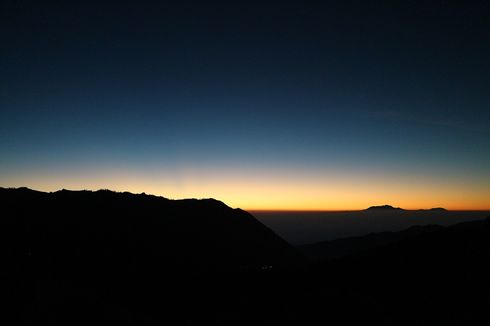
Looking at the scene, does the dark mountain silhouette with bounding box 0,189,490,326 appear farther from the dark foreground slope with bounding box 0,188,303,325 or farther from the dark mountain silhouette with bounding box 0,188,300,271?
the dark mountain silhouette with bounding box 0,188,300,271

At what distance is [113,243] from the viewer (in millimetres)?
79625

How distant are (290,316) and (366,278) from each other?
11220mm

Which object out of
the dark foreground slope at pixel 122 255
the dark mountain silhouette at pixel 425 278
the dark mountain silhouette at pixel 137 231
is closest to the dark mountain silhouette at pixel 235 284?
the dark mountain silhouette at pixel 425 278

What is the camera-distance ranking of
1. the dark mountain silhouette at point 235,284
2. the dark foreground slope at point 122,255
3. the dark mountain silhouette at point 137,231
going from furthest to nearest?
the dark mountain silhouette at point 137,231 → the dark foreground slope at point 122,255 → the dark mountain silhouette at point 235,284

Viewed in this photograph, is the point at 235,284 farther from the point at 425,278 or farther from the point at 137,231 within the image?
the point at 137,231

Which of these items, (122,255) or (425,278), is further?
(122,255)

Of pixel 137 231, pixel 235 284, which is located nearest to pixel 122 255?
pixel 137 231

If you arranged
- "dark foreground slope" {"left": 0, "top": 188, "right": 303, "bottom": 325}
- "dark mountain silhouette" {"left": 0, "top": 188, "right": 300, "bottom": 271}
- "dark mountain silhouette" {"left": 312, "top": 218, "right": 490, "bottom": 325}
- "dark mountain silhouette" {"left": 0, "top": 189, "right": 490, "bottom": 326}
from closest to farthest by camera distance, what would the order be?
"dark mountain silhouette" {"left": 312, "top": 218, "right": 490, "bottom": 325} < "dark mountain silhouette" {"left": 0, "top": 189, "right": 490, "bottom": 326} < "dark foreground slope" {"left": 0, "top": 188, "right": 303, "bottom": 325} < "dark mountain silhouette" {"left": 0, "top": 188, "right": 300, "bottom": 271}

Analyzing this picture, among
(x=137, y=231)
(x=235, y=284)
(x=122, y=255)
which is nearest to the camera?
(x=235, y=284)

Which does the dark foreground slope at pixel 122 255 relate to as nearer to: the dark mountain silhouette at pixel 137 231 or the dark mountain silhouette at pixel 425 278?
the dark mountain silhouette at pixel 137 231

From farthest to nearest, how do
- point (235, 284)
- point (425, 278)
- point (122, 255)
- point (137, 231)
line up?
point (137, 231) < point (122, 255) < point (235, 284) < point (425, 278)

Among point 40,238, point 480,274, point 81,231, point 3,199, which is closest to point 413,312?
point 480,274

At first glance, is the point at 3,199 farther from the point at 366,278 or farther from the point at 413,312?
the point at 413,312

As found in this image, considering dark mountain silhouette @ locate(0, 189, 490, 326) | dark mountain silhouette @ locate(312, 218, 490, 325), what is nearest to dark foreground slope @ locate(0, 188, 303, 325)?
dark mountain silhouette @ locate(0, 189, 490, 326)
